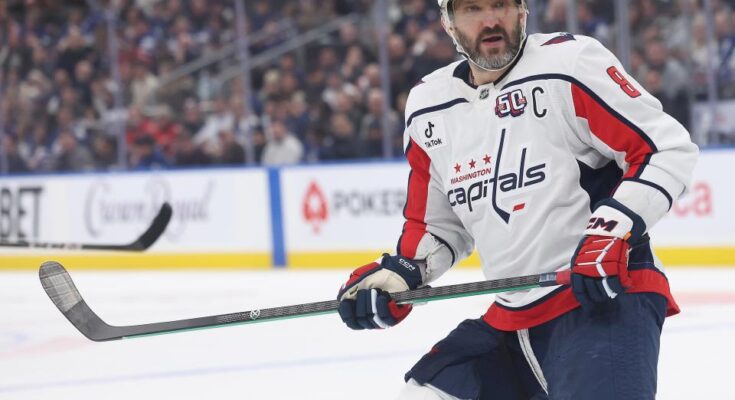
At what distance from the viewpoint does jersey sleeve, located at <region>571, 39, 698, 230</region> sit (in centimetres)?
212

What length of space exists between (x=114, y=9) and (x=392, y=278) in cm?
799

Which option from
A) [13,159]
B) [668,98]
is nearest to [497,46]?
[668,98]

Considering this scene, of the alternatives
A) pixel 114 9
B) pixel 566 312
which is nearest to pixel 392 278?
pixel 566 312

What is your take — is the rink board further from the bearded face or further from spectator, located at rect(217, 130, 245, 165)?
the bearded face

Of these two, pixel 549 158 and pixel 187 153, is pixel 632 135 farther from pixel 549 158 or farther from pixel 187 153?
pixel 187 153

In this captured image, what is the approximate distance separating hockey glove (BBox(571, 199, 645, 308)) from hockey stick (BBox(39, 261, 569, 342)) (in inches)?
3.1

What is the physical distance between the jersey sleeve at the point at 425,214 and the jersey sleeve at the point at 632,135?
379 mm

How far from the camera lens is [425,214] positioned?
8.22 ft

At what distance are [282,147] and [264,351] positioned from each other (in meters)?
3.84

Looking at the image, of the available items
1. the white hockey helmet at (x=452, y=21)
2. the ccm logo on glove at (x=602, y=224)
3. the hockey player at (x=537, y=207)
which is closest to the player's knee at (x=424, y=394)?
the hockey player at (x=537, y=207)

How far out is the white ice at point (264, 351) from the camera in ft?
13.2

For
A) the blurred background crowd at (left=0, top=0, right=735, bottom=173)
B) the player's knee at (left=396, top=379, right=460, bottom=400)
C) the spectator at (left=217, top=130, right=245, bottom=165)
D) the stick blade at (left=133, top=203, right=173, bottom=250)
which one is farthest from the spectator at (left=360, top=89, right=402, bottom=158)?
the player's knee at (left=396, top=379, right=460, bottom=400)

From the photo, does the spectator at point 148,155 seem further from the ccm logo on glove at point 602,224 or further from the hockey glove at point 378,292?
the ccm logo on glove at point 602,224

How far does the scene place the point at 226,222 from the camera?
853 centimetres
